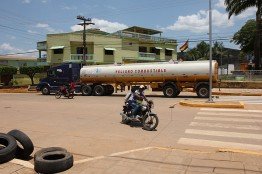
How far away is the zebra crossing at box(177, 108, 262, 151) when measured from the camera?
372 inches

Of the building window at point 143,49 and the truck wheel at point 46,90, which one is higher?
the building window at point 143,49

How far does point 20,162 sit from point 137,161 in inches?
100

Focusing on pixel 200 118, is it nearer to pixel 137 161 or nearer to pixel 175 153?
pixel 175 153

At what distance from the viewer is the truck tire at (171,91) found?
2636 centimetres

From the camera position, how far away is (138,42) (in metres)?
60.8

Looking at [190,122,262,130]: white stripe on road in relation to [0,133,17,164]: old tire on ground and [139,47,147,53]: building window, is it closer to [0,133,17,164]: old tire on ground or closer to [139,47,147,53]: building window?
[0,133,17,164]: old tire on ground

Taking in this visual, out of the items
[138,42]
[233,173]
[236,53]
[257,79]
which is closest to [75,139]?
[233,173]

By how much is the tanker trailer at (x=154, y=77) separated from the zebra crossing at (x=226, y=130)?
9.62 m

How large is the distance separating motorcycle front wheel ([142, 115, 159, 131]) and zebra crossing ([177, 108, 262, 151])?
1096 millimetres

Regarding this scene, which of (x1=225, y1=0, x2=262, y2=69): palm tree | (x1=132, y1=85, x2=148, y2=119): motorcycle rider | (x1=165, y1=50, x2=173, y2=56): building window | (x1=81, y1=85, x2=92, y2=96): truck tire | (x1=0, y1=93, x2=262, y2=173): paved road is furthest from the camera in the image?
(x1=165, y1=50, x2=173, y2=56): building window

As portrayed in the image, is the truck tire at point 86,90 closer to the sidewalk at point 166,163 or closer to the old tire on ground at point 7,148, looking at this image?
the old tire on ground at point 7,148

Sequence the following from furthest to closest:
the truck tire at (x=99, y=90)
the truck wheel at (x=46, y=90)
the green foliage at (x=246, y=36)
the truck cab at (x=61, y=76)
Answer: the green foliage at (x=246, y=36) < the truck wheel at (x=46, y=90) < the truck cab at (x=61, y=76) < the truck tire at (x=99, y=90)

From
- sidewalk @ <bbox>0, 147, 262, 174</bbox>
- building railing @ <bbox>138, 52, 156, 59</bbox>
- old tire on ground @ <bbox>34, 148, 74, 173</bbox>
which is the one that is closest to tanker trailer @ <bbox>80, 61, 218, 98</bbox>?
sidewalk @ <bbox>0, 147, 262, 174</bbox>

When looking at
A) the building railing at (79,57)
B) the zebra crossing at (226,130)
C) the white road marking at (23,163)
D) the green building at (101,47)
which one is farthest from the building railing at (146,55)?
the white road marking at (23,163)
